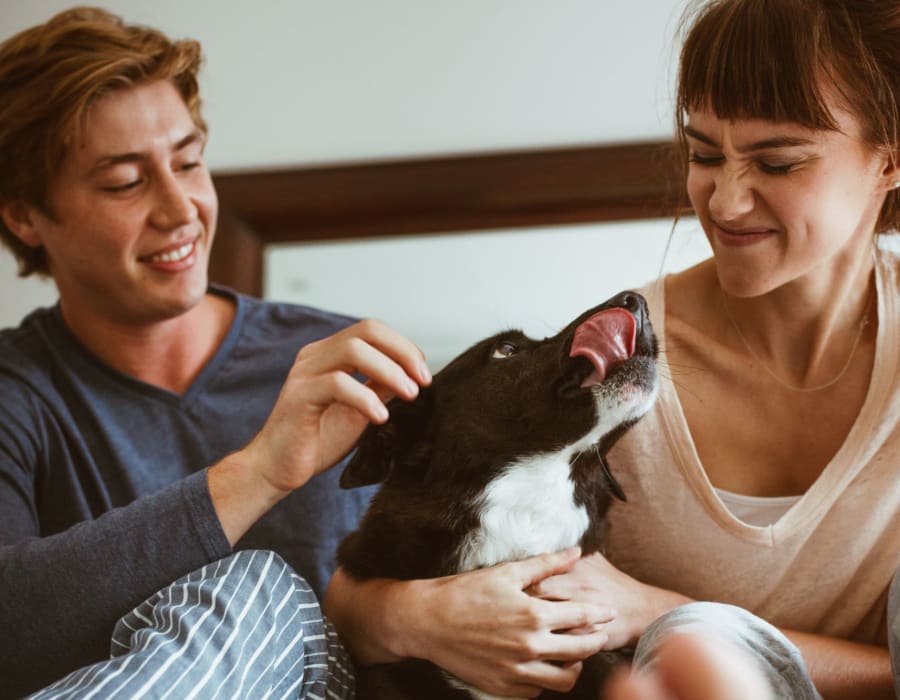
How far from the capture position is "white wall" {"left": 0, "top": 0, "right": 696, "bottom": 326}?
226 centimetres

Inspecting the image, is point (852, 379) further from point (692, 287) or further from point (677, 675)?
point (677, 675)

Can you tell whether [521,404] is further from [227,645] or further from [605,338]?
[227,645]

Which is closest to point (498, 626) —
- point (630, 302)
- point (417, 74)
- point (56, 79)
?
point (630, 302)

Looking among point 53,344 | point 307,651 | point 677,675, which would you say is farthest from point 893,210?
point 53,344

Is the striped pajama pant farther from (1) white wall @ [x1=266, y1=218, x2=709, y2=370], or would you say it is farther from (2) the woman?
(1) white wall @ [x1=266, y1=218, x2=709, y2=370]

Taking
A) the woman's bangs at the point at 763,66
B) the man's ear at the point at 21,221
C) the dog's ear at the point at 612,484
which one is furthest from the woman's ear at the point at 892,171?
the man's ear at the point at 21,221

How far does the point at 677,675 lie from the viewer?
833mm

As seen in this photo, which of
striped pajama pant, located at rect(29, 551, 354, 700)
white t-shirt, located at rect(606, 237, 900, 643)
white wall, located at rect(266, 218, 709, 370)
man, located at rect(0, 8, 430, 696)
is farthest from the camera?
white wall, located at rect(266, 218, 709, 370)

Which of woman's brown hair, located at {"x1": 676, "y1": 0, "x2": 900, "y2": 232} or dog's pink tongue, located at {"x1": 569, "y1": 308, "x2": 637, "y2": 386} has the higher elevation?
woman's brown hair, located at {"x1": 676, "y1": 0, "x2": 900, "y2": 232}

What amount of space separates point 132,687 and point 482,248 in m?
1.56

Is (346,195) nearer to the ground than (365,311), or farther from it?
farther from it

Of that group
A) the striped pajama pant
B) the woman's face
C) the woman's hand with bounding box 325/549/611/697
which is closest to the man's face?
the striped pajama pant

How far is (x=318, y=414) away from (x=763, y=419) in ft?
2.18

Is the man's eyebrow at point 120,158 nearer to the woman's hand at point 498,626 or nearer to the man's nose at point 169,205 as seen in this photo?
the man's nose at point 169,205
